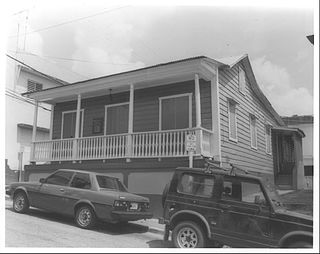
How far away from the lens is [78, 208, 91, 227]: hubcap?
349 inches

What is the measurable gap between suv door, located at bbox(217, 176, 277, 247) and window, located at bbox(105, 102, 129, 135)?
7.36 meters

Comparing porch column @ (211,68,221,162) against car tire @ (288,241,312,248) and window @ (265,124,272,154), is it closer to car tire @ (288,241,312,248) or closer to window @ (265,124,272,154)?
window @ (265,124,272,154)

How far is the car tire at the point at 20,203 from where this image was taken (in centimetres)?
1007

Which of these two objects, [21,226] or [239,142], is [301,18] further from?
[21,226]

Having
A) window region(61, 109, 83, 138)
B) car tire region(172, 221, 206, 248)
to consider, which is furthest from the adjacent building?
window region(61, 109, 83, 138)

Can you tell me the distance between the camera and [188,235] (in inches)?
284

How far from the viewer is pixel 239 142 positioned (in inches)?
513

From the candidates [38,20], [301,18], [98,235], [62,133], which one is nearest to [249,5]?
[301,18]

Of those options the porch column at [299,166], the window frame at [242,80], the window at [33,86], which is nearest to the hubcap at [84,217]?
the porch column at [299,166]

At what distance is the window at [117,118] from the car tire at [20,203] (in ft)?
15.5

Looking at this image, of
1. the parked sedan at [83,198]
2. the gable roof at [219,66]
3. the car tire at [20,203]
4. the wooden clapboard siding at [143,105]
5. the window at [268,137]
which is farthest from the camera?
Result: the window at [268,137]

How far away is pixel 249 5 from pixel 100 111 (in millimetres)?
7785

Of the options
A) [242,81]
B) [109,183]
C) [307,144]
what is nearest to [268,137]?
[242,81]

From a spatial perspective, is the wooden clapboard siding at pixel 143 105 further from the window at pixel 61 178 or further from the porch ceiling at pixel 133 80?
the window at pixel 61 178
